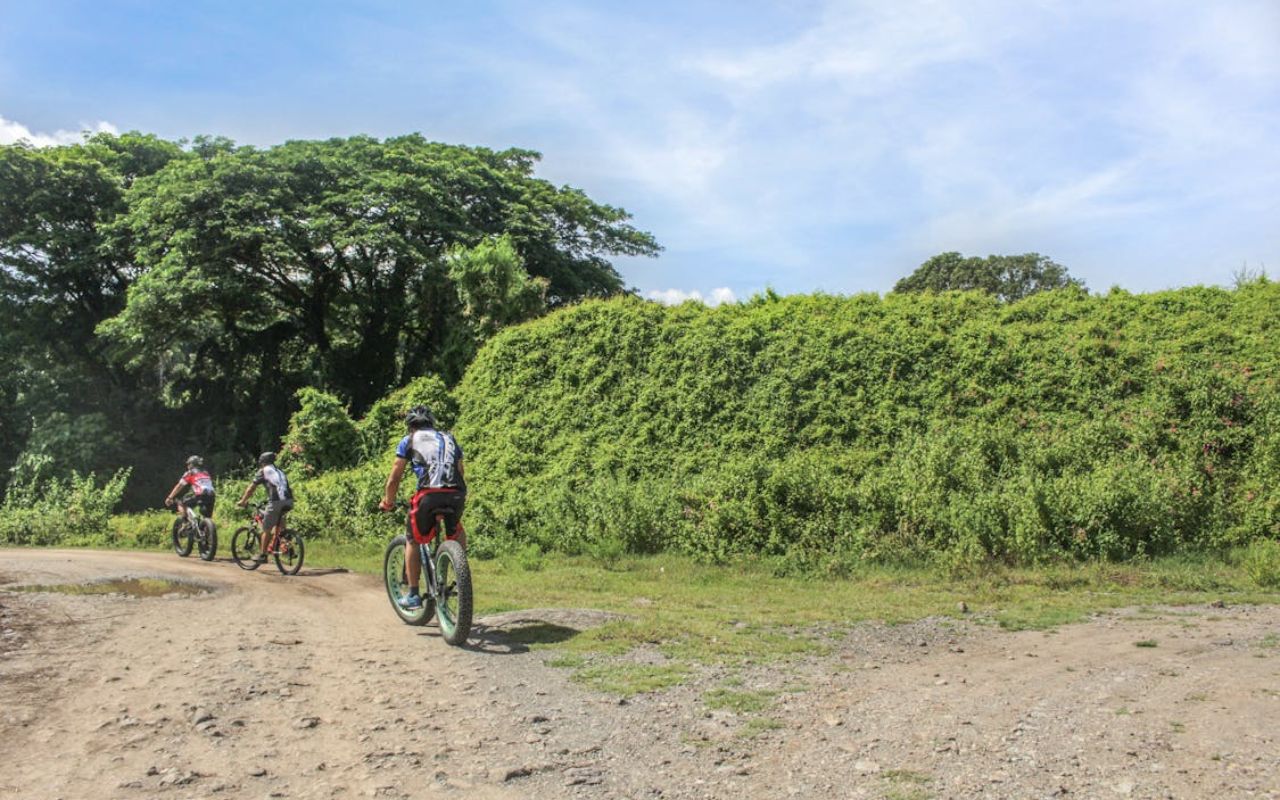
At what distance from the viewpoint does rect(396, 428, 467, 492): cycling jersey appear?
7.50 metres

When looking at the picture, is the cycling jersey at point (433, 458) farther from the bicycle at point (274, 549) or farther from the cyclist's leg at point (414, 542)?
the bicycle at point (274, 549)

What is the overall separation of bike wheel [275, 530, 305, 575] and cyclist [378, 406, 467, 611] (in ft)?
18.8

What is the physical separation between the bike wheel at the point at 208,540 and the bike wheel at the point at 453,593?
29.2 ft

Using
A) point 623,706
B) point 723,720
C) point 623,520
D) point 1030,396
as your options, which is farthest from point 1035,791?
point 1030,396

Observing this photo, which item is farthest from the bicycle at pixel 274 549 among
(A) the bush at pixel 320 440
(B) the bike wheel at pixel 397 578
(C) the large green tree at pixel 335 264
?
Answer: (C) the large green tree at pixel 335 264

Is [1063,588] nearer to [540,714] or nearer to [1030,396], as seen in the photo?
[1030,396]

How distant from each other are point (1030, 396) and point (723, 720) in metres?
11.8

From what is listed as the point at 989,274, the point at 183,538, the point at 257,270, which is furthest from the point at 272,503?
the point at 989,274

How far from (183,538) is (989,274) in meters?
34.2

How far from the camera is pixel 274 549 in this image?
42.1ft

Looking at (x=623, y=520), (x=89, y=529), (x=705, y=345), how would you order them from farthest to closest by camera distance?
(x=89, y=529) < (x=705, y=345) < (x=623, y=520)

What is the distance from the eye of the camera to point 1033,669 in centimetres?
606

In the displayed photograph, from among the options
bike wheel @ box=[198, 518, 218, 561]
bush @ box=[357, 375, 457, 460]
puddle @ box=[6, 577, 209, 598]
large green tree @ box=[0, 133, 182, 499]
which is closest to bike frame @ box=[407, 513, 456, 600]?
puddle @ box=[6, 577, 209, 598]

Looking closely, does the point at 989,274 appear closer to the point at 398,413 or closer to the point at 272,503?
the point at 398,413
